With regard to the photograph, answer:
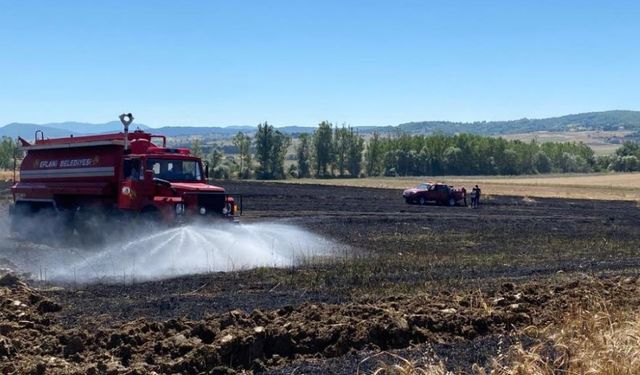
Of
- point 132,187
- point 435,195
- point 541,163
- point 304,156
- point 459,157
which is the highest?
point 132,187

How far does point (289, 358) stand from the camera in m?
10.1

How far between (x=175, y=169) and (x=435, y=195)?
3005 centimetres

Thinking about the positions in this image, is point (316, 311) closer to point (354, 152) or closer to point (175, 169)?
point (175, 169)

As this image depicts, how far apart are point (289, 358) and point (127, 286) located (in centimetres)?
716

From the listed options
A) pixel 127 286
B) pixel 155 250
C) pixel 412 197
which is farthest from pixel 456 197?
pixel 127 286

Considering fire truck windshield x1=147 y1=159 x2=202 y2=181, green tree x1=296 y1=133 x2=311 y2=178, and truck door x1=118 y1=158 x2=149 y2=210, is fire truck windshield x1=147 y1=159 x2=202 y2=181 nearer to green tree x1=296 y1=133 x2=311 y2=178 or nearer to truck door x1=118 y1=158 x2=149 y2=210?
truck door x1=118 y1=158 x2=149 y2=210

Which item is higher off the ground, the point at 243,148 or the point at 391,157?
the point at 243,148

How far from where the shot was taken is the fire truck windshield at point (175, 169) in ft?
76.9

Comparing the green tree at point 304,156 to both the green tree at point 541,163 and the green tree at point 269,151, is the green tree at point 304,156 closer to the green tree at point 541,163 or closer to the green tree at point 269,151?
the green tree at point 269,151

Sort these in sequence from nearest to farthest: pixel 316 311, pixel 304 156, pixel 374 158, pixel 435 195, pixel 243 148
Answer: pixel 316 311 < pixel 435 195 < pixel 243 148 < pixel 304 156 < pixel 374 158

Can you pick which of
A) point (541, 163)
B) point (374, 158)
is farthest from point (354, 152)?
point (541, 163)

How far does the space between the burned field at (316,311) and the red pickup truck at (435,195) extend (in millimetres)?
26502

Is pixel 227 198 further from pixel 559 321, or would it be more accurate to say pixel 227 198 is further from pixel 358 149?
pixel 358 149

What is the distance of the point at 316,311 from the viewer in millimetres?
12008
